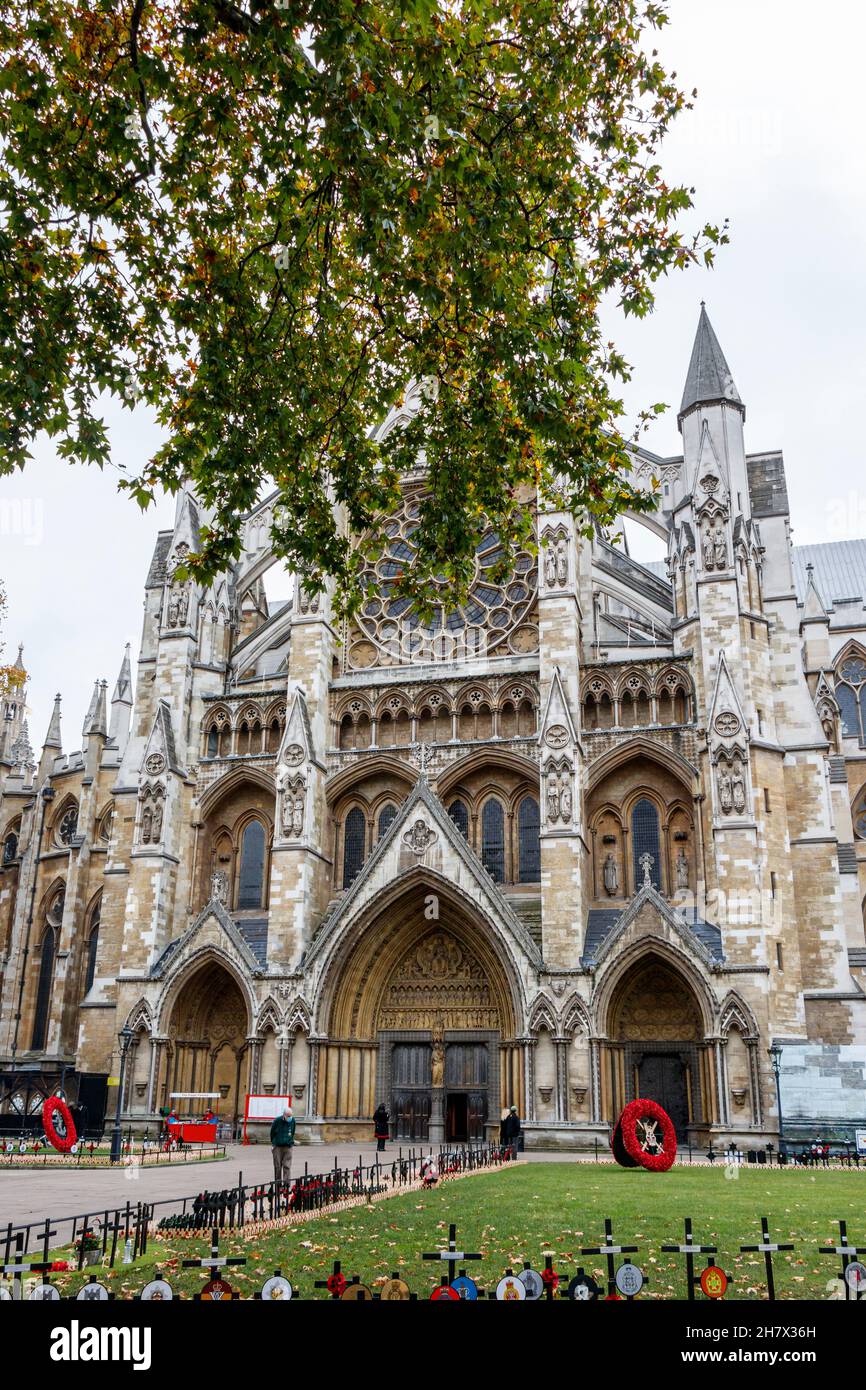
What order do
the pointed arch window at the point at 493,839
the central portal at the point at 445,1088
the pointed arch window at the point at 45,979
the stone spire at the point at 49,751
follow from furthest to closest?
the stone spire at the point at 49,751 < the pointed arch window at the point at 45,979 < the pointed arch window at the point at 493,839 < the central portal at the point at 445,1088

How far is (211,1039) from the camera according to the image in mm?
31688

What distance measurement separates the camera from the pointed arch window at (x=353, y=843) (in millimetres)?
32438

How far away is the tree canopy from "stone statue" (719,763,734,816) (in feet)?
44.9

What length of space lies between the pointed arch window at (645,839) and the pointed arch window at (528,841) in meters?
2.62

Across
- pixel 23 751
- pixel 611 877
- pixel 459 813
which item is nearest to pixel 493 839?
pixel 459 813

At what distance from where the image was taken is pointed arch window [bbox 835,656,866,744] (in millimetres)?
44875

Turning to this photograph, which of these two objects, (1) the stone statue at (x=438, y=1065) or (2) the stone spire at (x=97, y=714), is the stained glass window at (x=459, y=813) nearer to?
(1) the stone statue at (x=438, y=1065)

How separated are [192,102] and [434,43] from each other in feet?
8.67

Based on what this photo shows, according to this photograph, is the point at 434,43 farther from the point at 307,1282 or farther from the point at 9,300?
the point at 307,1282

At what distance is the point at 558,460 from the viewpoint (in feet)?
46.7

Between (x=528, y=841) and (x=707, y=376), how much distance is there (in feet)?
48.8

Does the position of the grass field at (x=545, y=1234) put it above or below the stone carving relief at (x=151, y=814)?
below

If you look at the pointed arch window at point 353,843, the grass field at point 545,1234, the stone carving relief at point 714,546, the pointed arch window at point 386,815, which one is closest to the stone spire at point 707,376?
the stone carving relief at point 714,546
